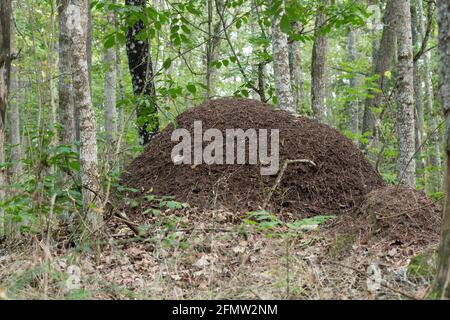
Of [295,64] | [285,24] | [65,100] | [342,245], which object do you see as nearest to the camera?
[342,245]

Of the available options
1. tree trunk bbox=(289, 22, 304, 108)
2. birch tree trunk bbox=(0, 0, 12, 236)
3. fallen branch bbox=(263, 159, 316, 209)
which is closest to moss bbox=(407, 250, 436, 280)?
fallen branch bbox=(263, 159, 316, 209)

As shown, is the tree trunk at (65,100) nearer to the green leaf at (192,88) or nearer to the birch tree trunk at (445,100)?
the green leaf at (192,88)

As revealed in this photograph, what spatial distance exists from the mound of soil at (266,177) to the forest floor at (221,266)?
72 cm

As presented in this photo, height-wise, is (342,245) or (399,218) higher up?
(399,218)

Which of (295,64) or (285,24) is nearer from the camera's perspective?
(285,24)

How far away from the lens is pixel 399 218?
4.20m

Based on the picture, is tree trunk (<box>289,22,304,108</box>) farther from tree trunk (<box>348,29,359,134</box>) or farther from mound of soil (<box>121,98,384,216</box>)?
mound of soil (<box>121,98,384,216</box>)

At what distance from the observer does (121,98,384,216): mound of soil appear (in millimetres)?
5414

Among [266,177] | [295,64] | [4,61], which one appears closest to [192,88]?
[266,177]

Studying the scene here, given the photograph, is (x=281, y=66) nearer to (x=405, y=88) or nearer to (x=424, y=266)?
(x=405, y=88)

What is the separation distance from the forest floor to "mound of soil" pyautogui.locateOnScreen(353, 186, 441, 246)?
86mm

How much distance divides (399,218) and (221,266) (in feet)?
5.56

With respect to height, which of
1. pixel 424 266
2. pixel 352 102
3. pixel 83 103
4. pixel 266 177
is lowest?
pixel 424 266
